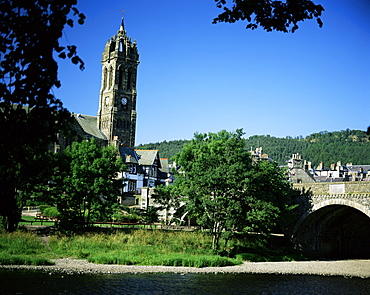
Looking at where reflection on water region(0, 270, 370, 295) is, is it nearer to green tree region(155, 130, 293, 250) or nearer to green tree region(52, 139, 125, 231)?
green tree region(155, 130, 293, 250)

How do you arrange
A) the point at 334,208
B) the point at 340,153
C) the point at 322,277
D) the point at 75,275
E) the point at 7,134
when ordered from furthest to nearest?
the point at 340,153
the point at 334,208
the point at 322,277
the point at 75,275
the point at 7,134

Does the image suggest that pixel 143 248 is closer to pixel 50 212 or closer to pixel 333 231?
pixel 50 212

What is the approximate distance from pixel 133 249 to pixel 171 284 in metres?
10.6

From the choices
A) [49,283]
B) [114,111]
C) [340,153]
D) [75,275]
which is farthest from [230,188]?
[340,153]

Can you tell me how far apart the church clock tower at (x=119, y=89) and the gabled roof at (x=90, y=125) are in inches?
79.4

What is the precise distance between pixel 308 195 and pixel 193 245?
1324 cm

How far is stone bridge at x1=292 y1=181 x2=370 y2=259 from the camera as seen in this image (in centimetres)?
4025

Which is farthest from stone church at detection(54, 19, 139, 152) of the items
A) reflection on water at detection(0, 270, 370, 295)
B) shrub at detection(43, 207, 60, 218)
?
reflection on water at detection(0, 270, 370, 295)

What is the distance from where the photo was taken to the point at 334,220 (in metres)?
46.1

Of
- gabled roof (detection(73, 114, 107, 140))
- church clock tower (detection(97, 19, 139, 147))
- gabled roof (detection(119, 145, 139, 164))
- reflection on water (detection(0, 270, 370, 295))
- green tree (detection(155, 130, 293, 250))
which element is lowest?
reflection on water (detection(0, 270, 370, 295))

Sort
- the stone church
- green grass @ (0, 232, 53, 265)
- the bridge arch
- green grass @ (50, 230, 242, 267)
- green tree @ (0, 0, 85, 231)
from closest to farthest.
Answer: green tree @ (0, 0, 85, 231) < green grass @ (0, 232, 53, 265) < green grass @ (50, 230, 242, 267) < the bridge arch < the stone church

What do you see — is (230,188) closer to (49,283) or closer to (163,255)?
(163,255)

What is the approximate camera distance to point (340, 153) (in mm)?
187875

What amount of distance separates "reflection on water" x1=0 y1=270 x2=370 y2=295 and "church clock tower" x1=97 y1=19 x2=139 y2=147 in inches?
2738
